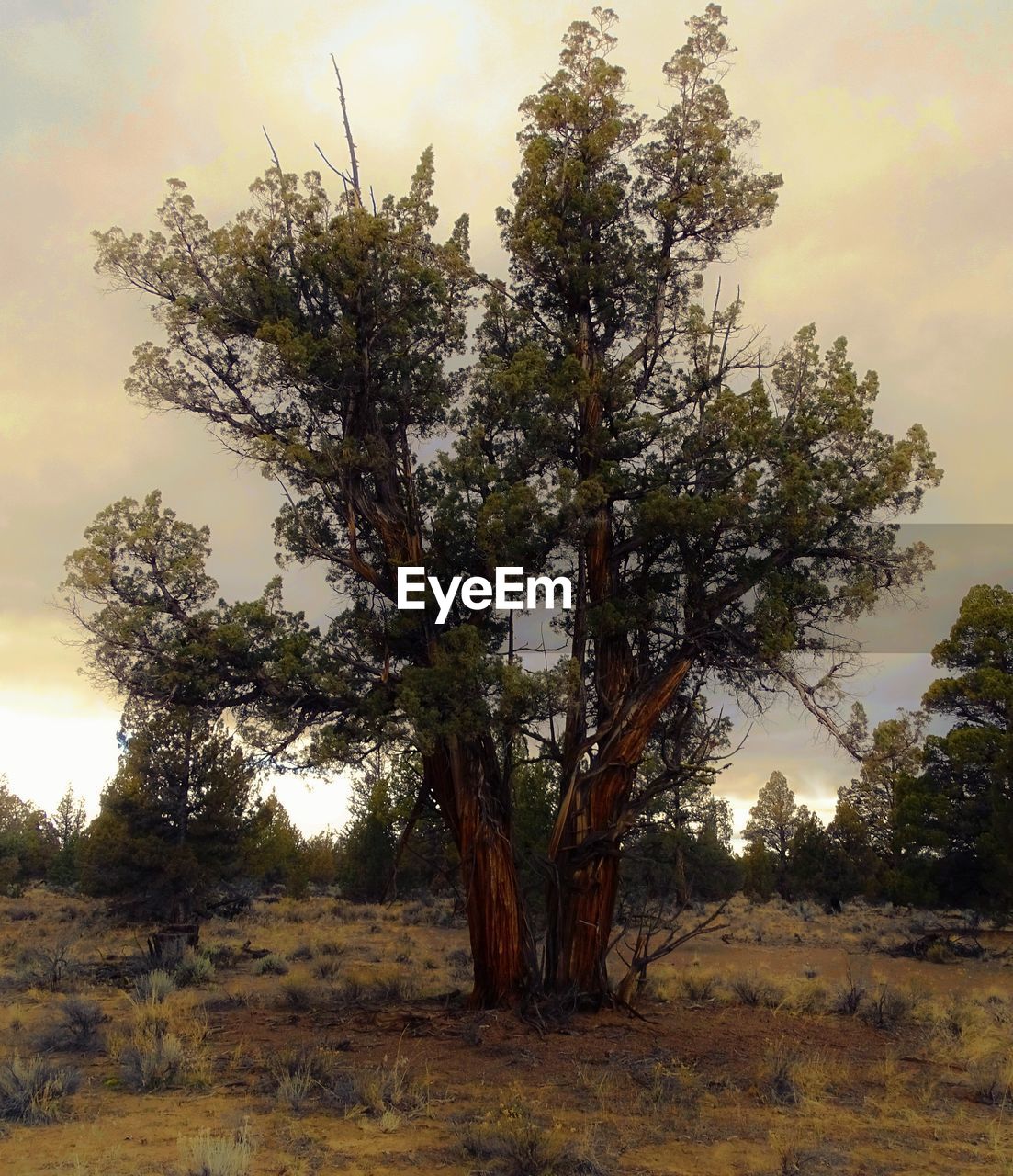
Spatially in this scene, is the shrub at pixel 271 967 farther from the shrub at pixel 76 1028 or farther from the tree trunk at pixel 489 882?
the tree trunk at pixel 489 882

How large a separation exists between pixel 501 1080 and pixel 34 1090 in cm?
422

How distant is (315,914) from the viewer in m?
35.0

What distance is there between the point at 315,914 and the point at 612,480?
90.4 ft

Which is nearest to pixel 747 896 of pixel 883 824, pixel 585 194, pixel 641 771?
pixel 883 824

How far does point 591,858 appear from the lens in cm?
1238

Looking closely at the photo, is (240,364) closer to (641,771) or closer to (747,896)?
(641,771)

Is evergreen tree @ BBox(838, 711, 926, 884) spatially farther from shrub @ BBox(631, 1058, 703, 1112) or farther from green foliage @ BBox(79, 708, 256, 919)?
green foliage @ BBox(79, 708, 256, 919)

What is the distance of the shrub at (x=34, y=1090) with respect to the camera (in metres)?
8.02

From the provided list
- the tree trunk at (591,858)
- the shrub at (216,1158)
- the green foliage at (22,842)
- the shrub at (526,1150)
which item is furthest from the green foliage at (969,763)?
the green foliage at (22,842)

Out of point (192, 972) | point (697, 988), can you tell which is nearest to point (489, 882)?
point (697, 988)

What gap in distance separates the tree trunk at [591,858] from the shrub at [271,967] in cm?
883

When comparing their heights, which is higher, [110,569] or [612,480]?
[612,480]

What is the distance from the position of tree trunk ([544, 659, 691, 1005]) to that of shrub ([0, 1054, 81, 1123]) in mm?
5922

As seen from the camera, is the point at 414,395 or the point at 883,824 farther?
the point at 883,824
